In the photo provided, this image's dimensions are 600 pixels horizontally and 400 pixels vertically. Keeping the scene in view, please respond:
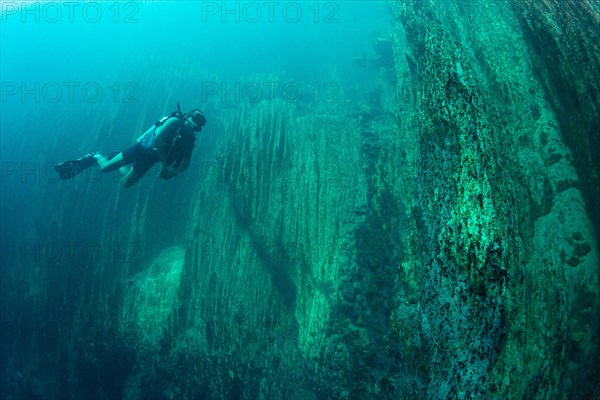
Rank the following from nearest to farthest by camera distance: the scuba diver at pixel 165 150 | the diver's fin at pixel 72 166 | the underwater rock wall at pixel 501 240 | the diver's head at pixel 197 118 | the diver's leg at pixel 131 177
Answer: the underwater rock wall at pixel 501 240
the scuba diver at pixel 165 150
the diver's head at pixel 197 118
the diver's leg at pixel 131 177
the diver's fin at pixel 72 166

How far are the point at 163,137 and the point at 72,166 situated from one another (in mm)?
3417

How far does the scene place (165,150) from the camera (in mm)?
7430

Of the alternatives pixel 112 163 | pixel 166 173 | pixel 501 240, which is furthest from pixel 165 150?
pixel 501 240

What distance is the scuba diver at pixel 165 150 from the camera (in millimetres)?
7383

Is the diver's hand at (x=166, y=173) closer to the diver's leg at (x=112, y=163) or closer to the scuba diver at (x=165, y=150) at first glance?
the scuba diver at (x=165, y=150)

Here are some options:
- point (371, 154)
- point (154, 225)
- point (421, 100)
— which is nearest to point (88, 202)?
point (154, 225)

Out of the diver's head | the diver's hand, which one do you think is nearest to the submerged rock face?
the diver's head

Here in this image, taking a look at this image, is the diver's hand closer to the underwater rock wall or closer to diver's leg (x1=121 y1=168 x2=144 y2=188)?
diver's leg (x1=121 y1=168 x2=144 y2=188)

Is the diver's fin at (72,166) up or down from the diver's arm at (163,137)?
down

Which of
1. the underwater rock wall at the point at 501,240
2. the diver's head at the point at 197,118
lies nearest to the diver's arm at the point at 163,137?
the diver's head at the point at 197,118

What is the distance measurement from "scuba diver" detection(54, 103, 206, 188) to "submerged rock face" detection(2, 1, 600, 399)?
1.86m

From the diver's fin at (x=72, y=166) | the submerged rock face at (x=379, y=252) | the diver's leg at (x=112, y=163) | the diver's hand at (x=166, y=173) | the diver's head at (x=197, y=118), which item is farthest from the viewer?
the diver's fin at (x=72, y=166)

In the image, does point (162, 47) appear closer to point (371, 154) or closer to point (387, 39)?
point (387, 39)

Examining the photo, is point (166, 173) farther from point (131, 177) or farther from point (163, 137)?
point (131, 177)
